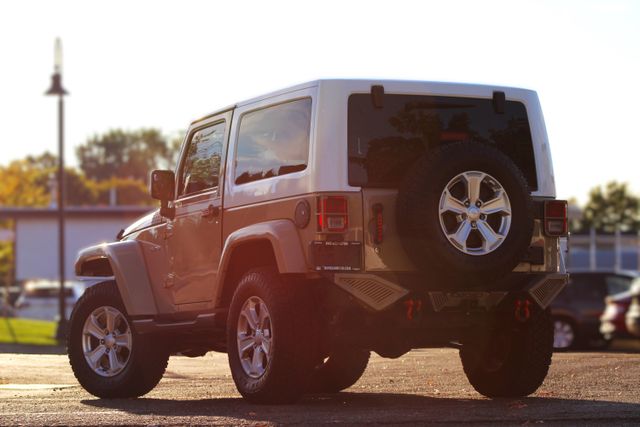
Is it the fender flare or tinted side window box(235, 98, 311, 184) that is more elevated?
tinted side window box(235, 98, 311, 184)

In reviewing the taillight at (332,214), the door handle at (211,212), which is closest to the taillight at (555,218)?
the taillight at (332,214)

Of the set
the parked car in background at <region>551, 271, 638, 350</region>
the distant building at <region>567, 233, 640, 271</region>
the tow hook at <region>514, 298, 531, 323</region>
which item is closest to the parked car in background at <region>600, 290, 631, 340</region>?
the parked car in background at <region>551, 271, 638, 350</region>

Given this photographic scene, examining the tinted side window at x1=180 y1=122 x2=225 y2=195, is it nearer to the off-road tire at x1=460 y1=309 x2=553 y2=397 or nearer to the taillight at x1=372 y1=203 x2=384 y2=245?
the taillight at x1=372 y1=203 x2=384 y2=245

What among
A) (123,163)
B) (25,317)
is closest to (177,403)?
(25,317)

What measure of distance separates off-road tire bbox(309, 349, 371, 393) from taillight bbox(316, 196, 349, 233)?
279 centimetres

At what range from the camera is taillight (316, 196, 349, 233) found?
28.6 feet

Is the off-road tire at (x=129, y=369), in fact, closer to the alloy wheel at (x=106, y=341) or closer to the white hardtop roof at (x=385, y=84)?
the alloy wheel at (x=106, y=341)

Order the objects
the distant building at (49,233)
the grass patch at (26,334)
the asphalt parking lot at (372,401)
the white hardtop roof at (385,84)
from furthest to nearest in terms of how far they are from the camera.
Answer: the distant building at (49,233) → the grass patch at (26,334) → the white hardtop roof at (385,84) → the asphalt parking lot at (372,401)

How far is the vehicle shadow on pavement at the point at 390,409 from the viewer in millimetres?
8188

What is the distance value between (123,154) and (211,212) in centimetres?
12776

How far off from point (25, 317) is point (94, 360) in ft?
144

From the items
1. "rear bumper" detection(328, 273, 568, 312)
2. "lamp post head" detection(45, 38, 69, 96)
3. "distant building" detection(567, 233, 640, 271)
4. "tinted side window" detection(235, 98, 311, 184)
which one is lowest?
"distant building" detection(567, 233, 640, 271)

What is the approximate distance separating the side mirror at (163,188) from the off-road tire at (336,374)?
188 cm

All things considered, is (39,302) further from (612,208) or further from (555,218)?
(612,208)
